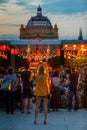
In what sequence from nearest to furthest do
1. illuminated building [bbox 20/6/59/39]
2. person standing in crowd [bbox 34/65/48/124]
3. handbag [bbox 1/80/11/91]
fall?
1. person standing in crowd [bbox 34/65/48/124]
2. handbag [bbox 1/80/11/91]
3. illuminated building [bbox 20/6/59/39]

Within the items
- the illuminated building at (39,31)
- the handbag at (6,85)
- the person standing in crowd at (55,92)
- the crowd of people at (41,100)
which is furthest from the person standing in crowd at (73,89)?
the illuminated building at (39,31)

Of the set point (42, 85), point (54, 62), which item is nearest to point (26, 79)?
point (42, 85)

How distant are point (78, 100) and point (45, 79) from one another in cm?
371

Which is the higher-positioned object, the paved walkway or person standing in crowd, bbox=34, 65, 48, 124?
person standing in crowd, bbox=34, 65, 48, 124

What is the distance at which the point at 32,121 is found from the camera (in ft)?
40.1

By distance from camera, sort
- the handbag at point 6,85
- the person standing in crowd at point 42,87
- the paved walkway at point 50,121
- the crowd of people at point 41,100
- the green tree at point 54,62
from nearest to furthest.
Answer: the paved walkway at point 50,121 → the person standing in crowd at point 42,87 → the crowd of people at point 41,100 → the handbag at point 6,85 → the green tree at point 54,62

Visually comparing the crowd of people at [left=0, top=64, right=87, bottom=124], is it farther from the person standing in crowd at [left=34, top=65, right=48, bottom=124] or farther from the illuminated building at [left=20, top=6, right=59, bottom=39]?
the illuminated building at [left=20, top=6, right=59, bottom=39]

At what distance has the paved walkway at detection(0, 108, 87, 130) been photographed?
436 inches

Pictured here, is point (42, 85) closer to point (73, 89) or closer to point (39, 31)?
point (73, 89)

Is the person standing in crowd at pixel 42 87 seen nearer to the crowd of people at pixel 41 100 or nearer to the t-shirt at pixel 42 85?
the t-shirt at pixel 42 85

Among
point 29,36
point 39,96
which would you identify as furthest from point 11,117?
point 29,36

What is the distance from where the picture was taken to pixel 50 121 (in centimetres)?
1230

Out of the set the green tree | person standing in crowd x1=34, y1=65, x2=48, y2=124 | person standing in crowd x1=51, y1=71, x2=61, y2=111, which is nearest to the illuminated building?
the green tree

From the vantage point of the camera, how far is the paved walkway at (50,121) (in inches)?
436
